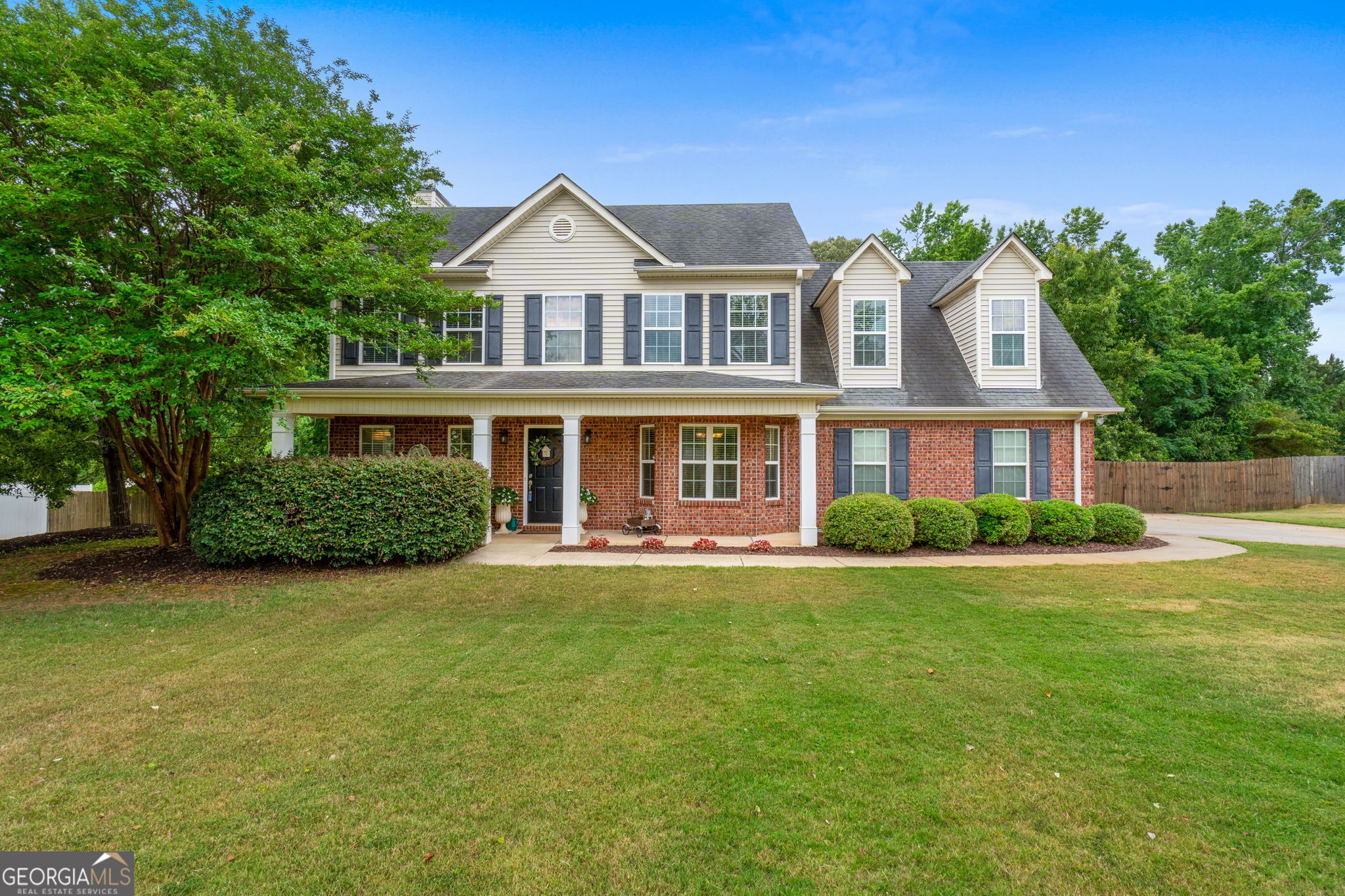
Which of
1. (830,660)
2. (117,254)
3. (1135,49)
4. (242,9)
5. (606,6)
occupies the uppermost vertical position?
(606,6)

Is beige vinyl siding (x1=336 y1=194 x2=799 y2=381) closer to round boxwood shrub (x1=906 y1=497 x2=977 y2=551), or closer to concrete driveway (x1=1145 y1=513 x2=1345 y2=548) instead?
round boxwood shrub (x1=906 y1=497 x2=977 y2=551)

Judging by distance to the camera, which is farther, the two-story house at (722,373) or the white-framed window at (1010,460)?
the white-framed window at (1010,460)

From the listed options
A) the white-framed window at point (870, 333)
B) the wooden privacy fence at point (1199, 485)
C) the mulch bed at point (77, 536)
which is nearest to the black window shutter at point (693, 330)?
the white-framed window at point (870, 333)

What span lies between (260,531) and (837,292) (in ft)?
40.3

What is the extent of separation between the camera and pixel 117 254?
801 cm

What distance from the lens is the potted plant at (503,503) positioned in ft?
40.7

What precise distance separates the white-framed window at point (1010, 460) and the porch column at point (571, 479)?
30.2 feet

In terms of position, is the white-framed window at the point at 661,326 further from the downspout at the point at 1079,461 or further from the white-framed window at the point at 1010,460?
the downspout at the point at 1079,461

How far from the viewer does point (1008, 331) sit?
12.9 m

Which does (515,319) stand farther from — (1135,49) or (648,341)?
(1135,49)

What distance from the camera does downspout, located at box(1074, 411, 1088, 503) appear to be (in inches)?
492

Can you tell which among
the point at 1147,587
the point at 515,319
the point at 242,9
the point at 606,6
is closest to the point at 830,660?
the point at 1147,587

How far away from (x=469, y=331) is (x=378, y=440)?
3454 millimetres

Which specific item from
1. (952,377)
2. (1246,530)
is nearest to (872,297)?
(952,377)
